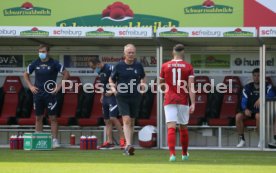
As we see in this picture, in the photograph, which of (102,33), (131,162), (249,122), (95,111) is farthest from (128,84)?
(95,111)

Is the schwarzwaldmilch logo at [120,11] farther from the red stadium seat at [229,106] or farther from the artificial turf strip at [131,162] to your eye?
the artificial turf strip at [131,162]

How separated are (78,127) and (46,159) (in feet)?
17.4

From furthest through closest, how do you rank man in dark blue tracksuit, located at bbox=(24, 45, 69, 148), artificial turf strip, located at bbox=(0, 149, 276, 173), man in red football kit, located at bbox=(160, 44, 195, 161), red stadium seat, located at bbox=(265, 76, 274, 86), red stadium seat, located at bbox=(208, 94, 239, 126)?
red stadium seat, located at bbox=(208, 94, 239, 126), red stadium seat, located at bbox=(265, 76, 274, 86), man in dark blue tracksuit, located at bbox=(24, 45, 69, 148), man in red football kit, located at bbox=(160, 44, 195, 161), artificial turf strip, located at bbox=(0, 149, 276, 173)

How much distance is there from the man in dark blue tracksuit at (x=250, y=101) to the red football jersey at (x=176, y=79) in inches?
179

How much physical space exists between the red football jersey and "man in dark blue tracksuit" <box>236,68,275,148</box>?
4.56 m

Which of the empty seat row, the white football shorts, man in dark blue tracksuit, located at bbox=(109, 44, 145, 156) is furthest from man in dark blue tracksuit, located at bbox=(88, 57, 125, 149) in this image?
the white football shorts

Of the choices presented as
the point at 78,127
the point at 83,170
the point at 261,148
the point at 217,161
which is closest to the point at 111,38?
the point at 78,127

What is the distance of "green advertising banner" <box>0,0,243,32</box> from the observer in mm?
21797

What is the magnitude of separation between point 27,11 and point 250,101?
19.2 feet

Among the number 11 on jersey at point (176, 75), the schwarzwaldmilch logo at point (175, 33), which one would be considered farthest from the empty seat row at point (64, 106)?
the number 11 on jersey at point (176, 75)

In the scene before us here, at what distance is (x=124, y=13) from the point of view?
2212cm

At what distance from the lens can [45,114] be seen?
2144cm

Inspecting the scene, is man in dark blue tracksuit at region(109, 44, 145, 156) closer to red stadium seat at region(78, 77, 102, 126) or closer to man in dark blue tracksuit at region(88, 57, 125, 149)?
man in dark blue tracksuit at region(88, 57, 125, 149)

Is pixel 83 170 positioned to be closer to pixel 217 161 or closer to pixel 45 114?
pixel 217 161
